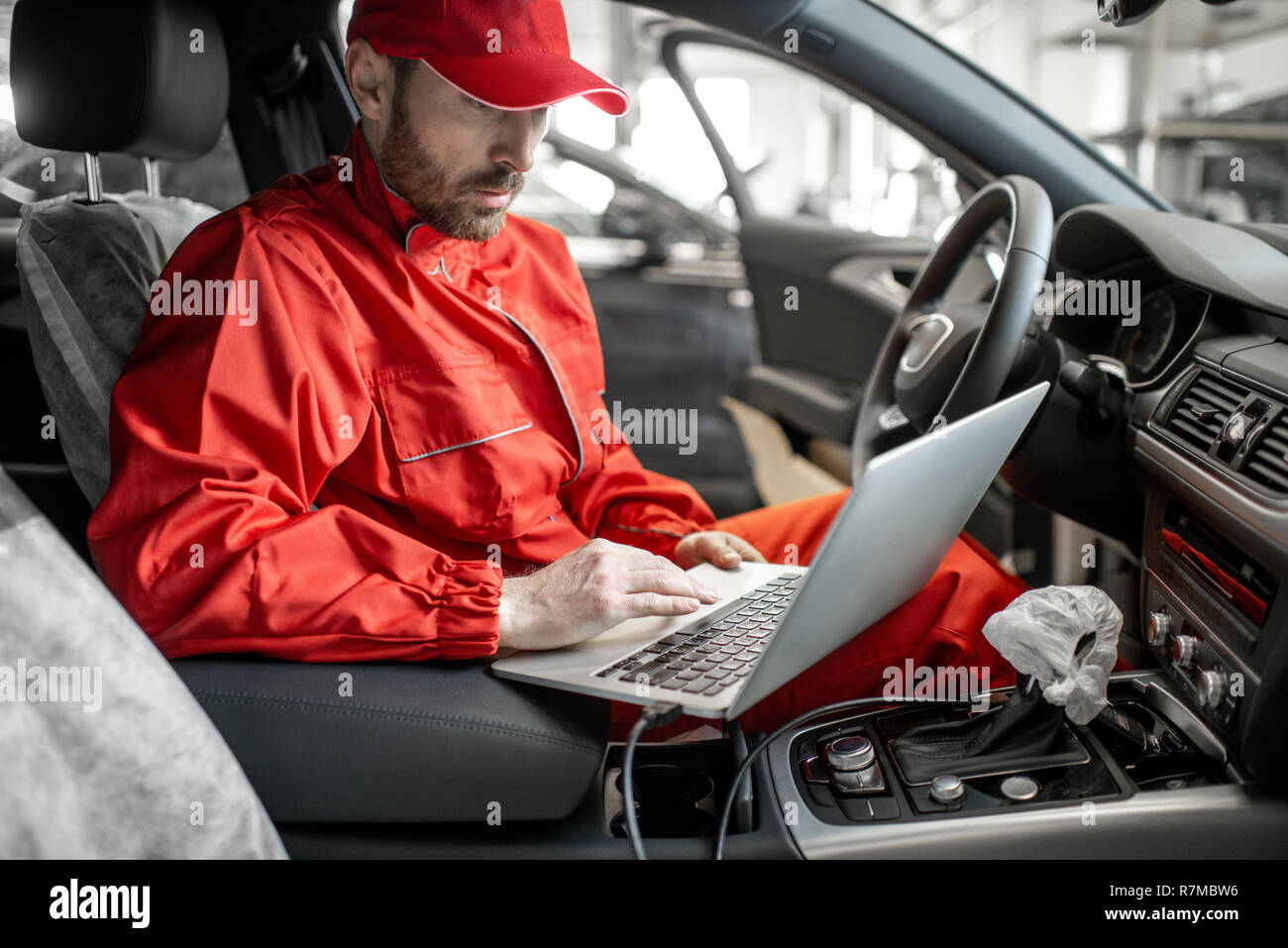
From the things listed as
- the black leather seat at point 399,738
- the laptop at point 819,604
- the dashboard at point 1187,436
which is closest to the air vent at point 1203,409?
the dashboard at point 1187,436

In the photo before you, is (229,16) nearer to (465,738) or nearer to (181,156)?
(181,156)

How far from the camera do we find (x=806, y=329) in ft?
7.49

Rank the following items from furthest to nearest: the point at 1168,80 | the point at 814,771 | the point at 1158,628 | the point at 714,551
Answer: the point at 1168,80, the point at 714,551, the point at 1158,628, the point at 814,771

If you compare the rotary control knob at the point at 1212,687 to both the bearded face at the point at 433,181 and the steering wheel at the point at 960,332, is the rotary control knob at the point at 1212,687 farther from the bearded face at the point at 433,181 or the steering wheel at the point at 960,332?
the bearded face at the point at 433,181

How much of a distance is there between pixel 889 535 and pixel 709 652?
0.22 m

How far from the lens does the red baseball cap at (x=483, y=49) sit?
1069 mm

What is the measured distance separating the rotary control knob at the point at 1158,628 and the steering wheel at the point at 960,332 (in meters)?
0.29

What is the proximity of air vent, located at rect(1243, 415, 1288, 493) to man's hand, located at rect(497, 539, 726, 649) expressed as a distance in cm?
51

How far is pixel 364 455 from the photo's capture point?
3.67ft

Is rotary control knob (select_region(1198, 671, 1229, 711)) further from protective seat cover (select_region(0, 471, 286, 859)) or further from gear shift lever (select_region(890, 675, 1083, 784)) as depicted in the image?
protective seat cover (select_region(0, 471, 286, 859))

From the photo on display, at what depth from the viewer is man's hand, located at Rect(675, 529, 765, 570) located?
4.00ft

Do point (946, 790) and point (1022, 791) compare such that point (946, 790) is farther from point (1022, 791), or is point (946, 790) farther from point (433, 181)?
point (433, 181)

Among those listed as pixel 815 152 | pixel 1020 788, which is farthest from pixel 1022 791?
pixel 815 152
